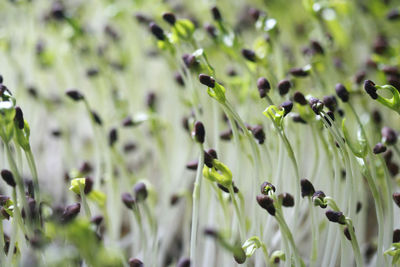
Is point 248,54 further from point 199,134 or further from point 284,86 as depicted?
point 199,134

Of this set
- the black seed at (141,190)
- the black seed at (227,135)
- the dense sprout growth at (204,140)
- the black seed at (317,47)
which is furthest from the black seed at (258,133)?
the black seed at (317,47)

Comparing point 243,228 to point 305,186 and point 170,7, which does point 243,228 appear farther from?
point 170,7

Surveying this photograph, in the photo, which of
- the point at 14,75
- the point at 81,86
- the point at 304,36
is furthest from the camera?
the point at 304,36

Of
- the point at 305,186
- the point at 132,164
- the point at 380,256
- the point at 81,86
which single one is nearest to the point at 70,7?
the point at 81,86

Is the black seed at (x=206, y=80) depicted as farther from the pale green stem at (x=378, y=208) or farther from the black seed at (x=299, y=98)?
the pale green stem at (x=378, y=208)

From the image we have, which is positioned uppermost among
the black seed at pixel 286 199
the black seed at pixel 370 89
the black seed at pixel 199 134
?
the black seed at pixel 370 89

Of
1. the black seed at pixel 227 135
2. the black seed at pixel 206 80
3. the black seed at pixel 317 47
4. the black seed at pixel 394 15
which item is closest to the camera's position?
the black seed at pixel 206 80
